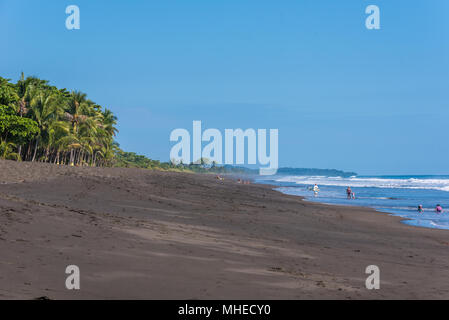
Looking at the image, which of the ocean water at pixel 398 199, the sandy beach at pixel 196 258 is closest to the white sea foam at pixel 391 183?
the ocean water at pixel 398 199

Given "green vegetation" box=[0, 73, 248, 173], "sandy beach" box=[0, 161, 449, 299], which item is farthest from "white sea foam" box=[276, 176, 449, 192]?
"sandy beach" box=[0, 161, 449, 299]

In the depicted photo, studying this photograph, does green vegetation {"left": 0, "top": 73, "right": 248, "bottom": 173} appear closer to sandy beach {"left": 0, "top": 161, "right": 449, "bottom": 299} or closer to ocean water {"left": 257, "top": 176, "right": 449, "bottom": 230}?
ocean water {"left": 257, "top": 176, "right": 449, "bottom": 230}

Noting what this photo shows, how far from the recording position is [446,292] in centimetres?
739

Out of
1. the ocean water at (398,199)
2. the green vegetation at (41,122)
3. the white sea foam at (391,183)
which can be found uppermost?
the green vegetation at (41,122)

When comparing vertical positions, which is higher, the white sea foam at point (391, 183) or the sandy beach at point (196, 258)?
the white sea foam at point (391, 183)

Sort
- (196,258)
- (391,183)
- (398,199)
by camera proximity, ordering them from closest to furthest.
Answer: (196,258) → (398,199) → (391,183)

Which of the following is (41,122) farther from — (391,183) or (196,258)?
(391,183)

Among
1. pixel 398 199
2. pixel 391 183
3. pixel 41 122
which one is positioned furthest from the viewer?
pixel 391 183

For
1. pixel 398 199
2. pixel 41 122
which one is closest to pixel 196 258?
pixel 398 199

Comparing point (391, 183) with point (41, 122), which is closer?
point (41, 122)

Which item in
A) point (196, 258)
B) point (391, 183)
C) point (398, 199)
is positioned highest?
point (391, 183)

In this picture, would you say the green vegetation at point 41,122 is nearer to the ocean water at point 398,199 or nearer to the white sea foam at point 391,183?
the ocean water at point 398,199

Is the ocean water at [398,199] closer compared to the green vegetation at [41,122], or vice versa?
the ocean water at [398,199]

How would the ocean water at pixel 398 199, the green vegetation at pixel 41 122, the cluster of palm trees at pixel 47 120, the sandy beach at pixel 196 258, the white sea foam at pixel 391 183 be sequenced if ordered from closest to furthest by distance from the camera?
the sandy beach at pixel 196 258 → the ocean water at pixel 398 199 → the green vegetation at pixel 41 122 → the cluster of palm trees at pixel 47 120 → the white sea foam at pixel 391 183
